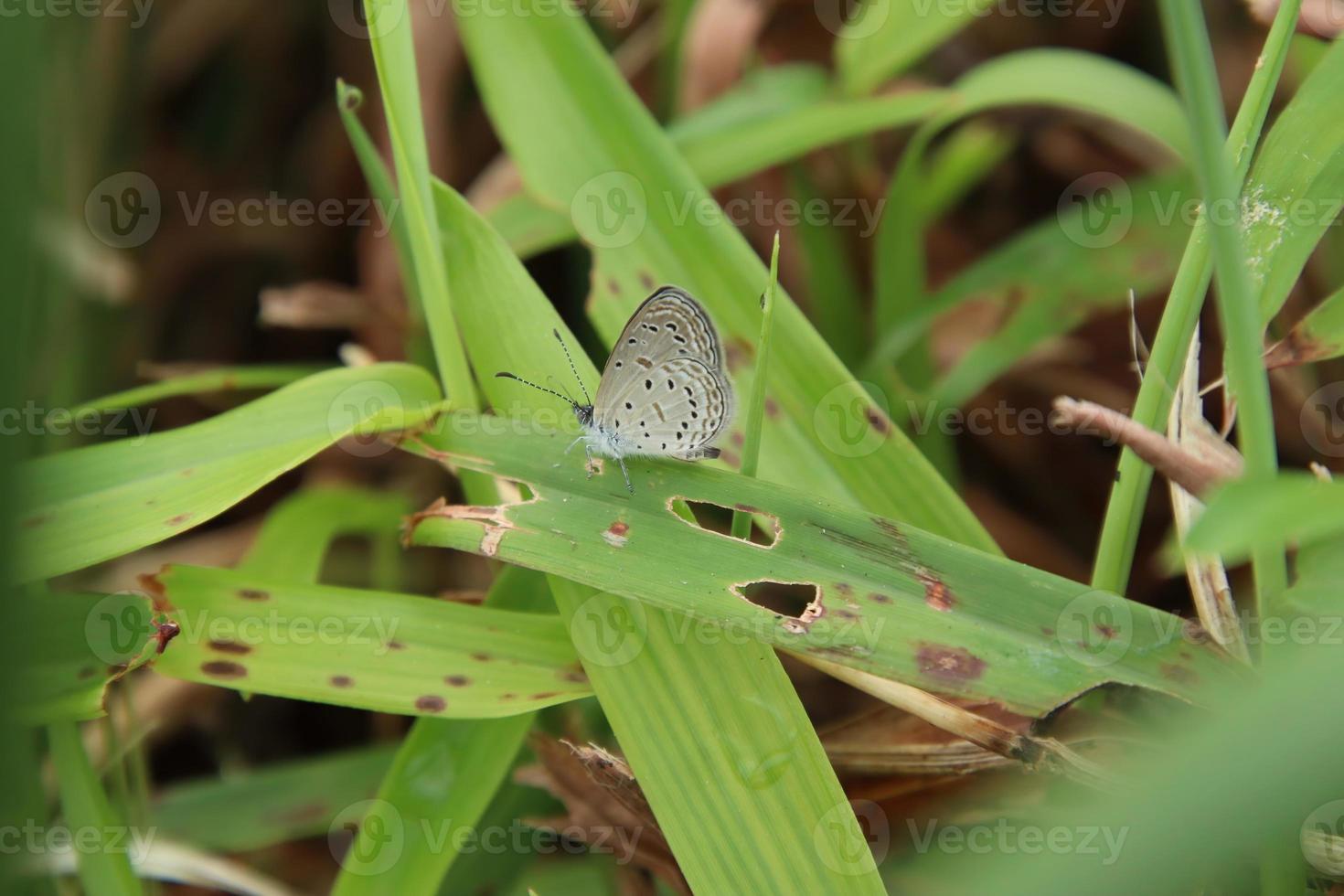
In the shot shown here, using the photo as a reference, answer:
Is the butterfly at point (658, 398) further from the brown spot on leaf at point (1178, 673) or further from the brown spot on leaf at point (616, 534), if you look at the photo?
the brown spot on leaf at point (1178, 673)

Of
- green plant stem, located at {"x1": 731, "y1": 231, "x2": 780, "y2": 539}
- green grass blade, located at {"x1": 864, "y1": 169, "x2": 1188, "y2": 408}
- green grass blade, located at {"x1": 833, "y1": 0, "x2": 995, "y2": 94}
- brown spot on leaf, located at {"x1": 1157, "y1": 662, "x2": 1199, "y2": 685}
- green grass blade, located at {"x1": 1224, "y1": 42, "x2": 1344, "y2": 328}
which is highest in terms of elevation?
green grass blade, located at {"x1": 833, "y1": 0, "x2": 995, "y2": 94}

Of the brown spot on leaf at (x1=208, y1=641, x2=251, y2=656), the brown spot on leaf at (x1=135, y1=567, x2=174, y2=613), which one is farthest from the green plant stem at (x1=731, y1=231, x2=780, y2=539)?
the brown spot on leaf at (x1=135, y1=567, x2=174, y2=613)

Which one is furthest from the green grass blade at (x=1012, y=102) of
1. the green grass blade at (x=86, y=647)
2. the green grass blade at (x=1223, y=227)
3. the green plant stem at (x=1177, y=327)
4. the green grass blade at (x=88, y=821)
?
the green grass blade at (x=88, y=821)

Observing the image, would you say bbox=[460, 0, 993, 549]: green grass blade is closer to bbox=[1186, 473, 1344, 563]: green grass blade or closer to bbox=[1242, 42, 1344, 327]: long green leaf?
bbox=[1242, 42, 1344, 327]: long green leaf

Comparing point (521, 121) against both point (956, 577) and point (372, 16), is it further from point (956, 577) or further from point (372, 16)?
point (956, 577)

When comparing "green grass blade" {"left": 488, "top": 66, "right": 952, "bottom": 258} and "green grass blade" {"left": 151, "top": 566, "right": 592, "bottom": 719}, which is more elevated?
"green grass blade" {"left": 488, "top": 66, "right": 952, "bottom": 258}

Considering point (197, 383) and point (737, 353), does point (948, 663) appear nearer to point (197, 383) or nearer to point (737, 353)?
point (737, 353)

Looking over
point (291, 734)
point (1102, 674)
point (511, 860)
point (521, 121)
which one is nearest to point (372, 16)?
point (521, 121)
